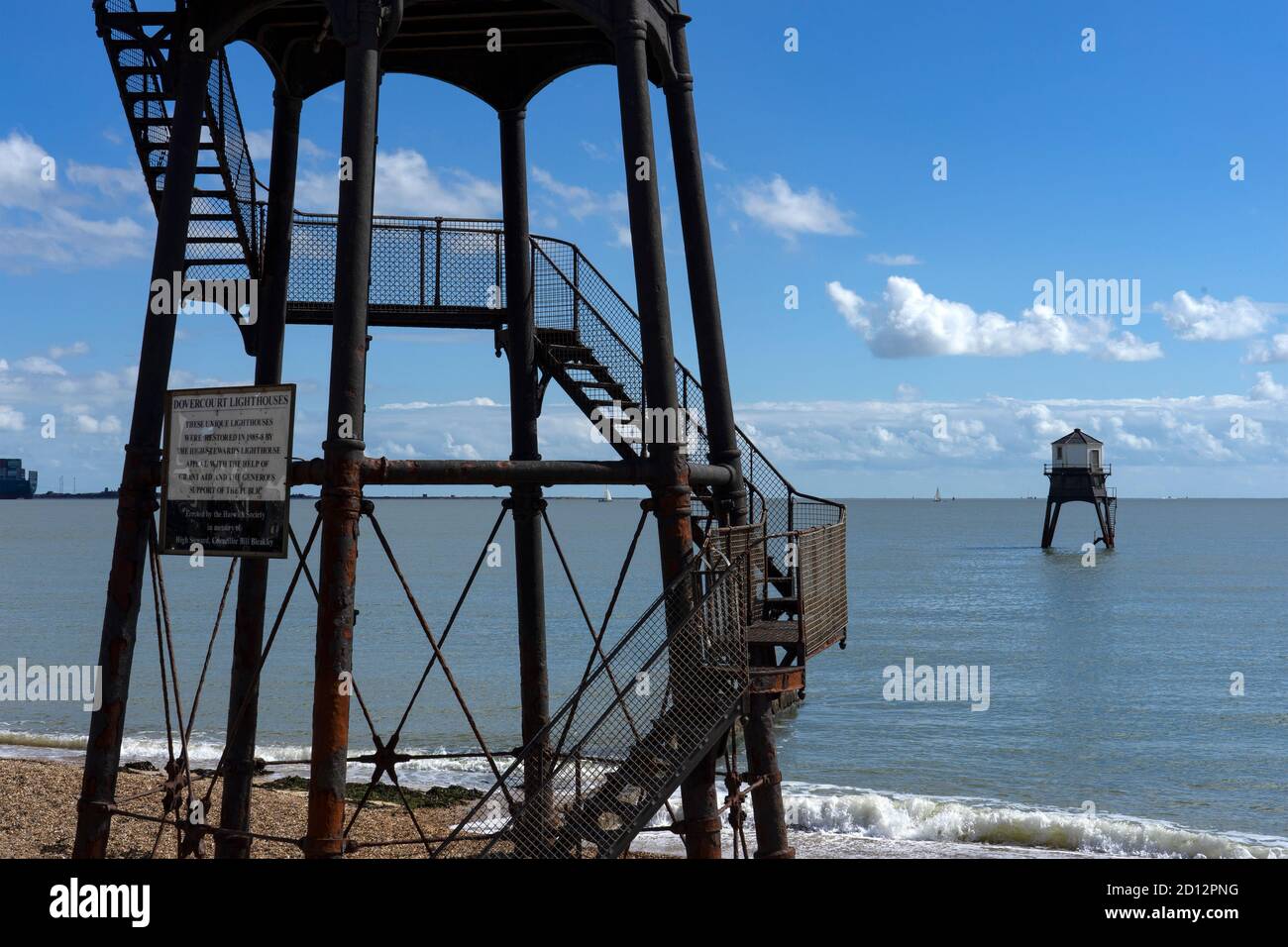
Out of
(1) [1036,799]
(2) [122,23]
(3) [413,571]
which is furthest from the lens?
(3) [413,571]

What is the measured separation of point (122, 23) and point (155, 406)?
3881mm

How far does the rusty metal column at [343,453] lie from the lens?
9.71 meters

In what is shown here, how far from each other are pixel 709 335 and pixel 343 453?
3.98 m

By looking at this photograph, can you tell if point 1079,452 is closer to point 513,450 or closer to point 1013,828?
point 1013,828

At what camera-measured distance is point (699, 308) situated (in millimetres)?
12102

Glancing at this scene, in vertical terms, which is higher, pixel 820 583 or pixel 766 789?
pixel 820 583

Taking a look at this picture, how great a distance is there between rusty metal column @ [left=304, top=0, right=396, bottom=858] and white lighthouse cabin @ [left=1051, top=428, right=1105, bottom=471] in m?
84.9

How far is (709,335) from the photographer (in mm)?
12102

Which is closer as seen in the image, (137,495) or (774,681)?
(774,681)

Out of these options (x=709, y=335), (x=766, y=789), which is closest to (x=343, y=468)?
(x=709, y=335)

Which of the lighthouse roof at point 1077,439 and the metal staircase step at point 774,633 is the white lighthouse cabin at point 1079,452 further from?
the metal staircase step at point 774,633
